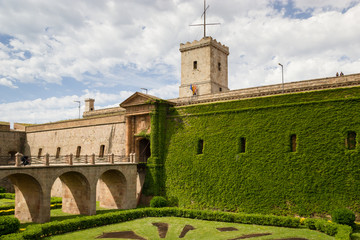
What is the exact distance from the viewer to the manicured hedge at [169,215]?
61.0 feet

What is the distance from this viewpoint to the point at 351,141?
2200cm

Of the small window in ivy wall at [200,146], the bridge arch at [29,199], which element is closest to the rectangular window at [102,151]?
the small window in ivy wall at [200,146]

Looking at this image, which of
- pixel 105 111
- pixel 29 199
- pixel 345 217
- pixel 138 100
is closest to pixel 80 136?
pixel 105 111

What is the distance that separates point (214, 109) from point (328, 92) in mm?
9074

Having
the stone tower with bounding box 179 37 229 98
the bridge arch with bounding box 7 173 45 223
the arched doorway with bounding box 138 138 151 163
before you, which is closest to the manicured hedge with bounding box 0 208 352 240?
the bridge arch with bounding box 7 173 45 223

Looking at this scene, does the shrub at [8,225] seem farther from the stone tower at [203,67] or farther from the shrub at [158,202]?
the stone tower at [203,67]

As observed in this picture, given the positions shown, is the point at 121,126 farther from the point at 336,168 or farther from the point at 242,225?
the point at 336,168

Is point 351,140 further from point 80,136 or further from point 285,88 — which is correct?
point 80,136

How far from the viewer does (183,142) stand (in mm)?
29391

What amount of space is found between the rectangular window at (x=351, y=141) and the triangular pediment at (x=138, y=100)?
641 inches

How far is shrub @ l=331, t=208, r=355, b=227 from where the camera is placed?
772 inches

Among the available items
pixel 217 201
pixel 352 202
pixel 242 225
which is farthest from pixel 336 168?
pixel 217 201

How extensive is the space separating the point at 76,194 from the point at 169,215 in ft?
25.4

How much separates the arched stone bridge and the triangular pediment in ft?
19.6
